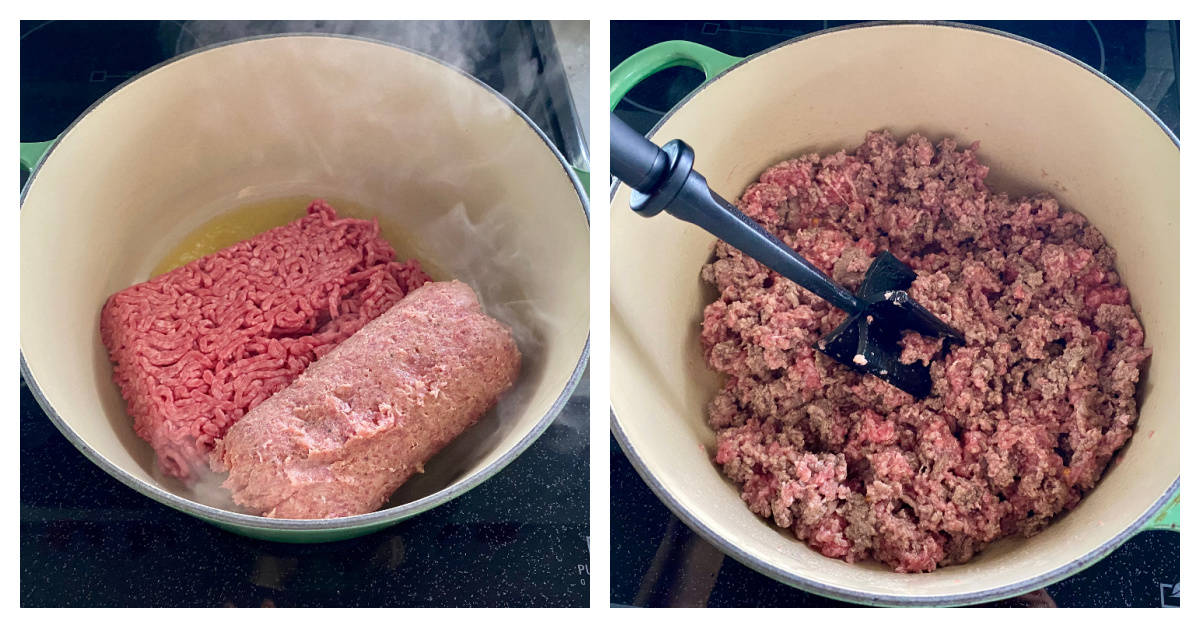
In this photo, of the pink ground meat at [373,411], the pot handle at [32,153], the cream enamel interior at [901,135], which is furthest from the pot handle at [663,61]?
the pot handle at [32,153]

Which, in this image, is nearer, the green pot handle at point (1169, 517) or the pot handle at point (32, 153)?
the green pot handle at point (1169, 517)

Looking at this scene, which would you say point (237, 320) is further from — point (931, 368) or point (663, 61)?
point (931, 368)

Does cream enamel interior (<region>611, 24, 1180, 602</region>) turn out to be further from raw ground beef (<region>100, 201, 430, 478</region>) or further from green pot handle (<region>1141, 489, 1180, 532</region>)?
raw ground beef (<region>100, 201, 430, 478</region>)

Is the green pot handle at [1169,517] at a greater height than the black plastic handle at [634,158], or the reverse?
the black plastic handle at [634,158]

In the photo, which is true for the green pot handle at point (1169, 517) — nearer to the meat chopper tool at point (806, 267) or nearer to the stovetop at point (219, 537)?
the meat chopper tool at point (806, 267)

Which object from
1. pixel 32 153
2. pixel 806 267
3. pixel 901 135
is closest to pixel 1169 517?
pixel 806 267
